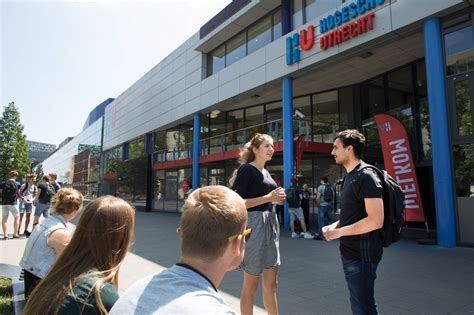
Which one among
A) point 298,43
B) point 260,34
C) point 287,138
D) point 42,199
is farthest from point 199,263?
point 260,34

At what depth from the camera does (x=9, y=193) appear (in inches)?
369

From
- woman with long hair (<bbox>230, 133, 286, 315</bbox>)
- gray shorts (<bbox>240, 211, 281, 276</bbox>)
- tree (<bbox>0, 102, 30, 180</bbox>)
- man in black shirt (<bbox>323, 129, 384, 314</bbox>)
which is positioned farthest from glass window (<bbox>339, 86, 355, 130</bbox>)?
tree (<bbox>0, 102, 30, 180</bbox>)

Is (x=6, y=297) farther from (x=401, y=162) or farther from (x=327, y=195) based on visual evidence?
(x=401, y=162)

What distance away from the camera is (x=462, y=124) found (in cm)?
807

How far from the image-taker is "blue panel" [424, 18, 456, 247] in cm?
793

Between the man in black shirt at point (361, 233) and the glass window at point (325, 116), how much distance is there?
451 inches

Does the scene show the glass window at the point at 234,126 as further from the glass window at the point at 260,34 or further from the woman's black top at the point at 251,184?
the woman's black top at the point at 251,184

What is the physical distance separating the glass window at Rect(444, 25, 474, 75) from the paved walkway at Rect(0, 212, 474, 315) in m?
4.27

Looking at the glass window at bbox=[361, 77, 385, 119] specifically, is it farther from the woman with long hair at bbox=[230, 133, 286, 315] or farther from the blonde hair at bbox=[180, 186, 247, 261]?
the blonde hair at bbox=[180, 186, 247, 261]

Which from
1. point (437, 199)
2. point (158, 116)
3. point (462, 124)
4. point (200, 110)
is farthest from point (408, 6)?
point (158, 116)

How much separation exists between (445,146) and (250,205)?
22.9ft

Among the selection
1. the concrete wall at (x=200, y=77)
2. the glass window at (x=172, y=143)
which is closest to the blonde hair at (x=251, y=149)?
the concrete wall at (x=200, y=77)

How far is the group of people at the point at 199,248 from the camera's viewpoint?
103 centimetres

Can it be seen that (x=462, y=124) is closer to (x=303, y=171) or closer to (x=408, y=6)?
(x=408, y=6)
